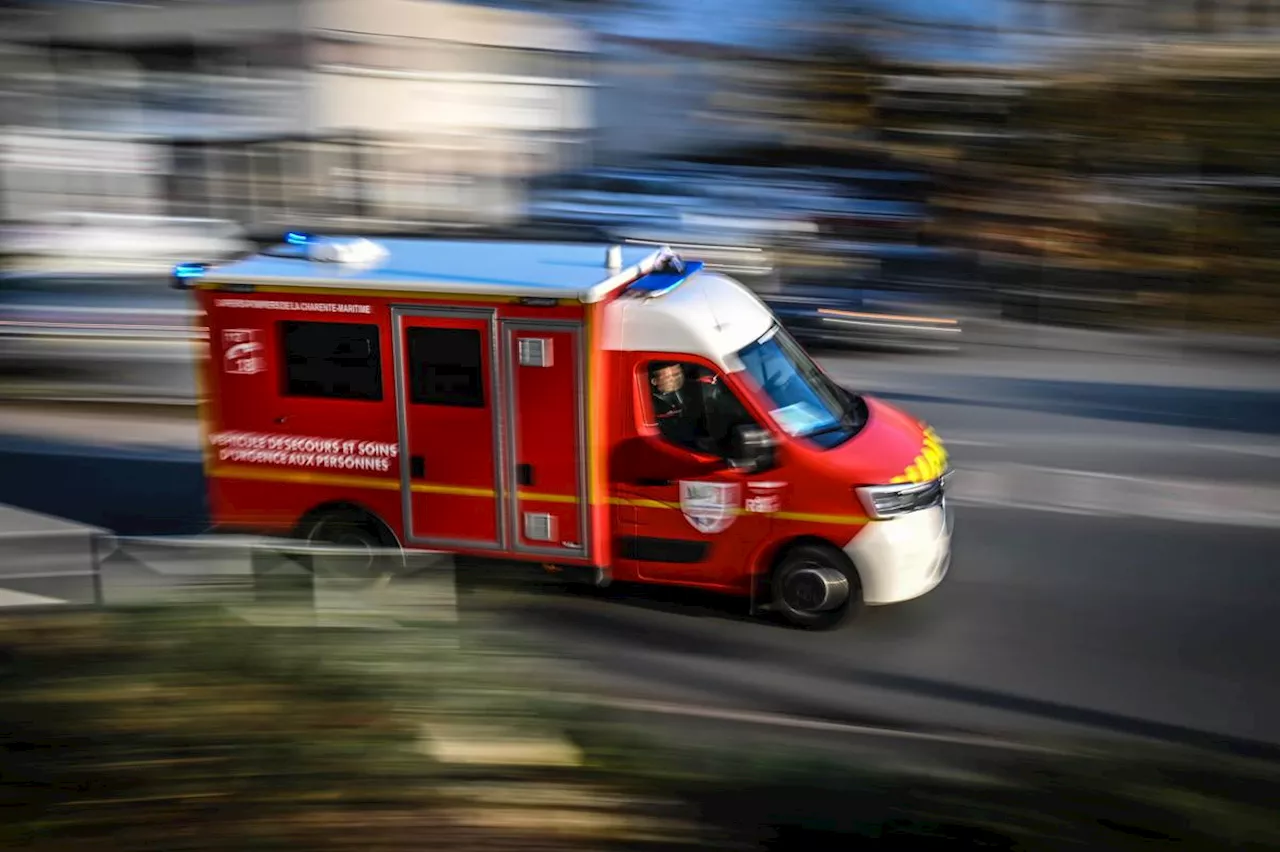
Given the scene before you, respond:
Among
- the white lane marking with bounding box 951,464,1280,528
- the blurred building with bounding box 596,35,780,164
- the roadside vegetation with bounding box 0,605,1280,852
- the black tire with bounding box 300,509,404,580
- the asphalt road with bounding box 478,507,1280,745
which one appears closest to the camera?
the roadside vegetation with bounding box 0,605,1280,852

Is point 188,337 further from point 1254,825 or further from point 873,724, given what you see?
point 1254,825

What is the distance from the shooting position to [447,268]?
7789 millimetres

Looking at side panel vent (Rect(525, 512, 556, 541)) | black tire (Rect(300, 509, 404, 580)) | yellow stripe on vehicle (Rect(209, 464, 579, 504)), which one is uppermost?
yellow stripe on vehicle (Rect(209, 464, 579, 504))

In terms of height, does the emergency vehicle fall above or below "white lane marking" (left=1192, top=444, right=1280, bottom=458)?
above

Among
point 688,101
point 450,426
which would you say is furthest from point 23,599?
point 688,101

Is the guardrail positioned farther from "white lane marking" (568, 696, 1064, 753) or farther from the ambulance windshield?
the ambulance windshield

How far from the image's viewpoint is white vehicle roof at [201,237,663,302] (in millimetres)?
7391

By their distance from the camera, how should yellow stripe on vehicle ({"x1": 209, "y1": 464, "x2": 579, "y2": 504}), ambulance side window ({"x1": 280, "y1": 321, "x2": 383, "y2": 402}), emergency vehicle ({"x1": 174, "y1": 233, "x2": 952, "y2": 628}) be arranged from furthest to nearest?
ambulance side window ({"x1": 280, "y1": 321, "x2": 383, "y2": 402}), yellow stripe on vehicle ({"x1": 209, "y1": 464, "x2": 579, "y2": 504}), emergency vehicle ({"x1": 174, "y1": 233, "x2": 952, "y2": 628})

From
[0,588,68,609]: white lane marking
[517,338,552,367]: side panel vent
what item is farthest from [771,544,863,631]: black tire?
[0,588,68,609]: white lane marking

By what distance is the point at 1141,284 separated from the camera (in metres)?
20.6

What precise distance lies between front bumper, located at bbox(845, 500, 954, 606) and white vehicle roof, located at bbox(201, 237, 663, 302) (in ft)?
7.00

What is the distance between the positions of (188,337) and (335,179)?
40.7 ft

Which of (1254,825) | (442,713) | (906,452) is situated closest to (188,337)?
(906,452)

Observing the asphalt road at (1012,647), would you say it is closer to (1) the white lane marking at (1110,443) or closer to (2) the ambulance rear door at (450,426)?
(2) the ambulance rear door at (450,426)
